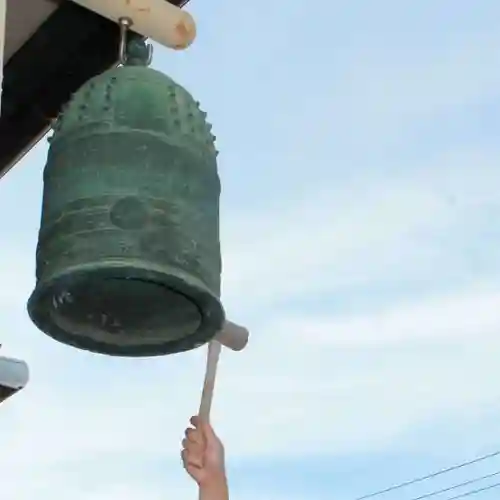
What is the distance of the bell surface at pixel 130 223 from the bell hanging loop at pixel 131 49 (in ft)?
0.25

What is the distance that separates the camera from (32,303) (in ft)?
9.66

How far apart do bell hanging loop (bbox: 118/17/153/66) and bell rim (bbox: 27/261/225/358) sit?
530 millimetres

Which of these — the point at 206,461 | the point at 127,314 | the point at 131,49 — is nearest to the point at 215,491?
the point at 206,461

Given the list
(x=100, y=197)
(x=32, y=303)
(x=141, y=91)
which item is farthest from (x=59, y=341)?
(x=141, y=91)

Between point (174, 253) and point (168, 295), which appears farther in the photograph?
point (168, 295)

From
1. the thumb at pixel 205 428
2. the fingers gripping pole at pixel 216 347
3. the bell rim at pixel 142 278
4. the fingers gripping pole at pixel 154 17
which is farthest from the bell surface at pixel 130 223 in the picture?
the thumb at pixel 205 428

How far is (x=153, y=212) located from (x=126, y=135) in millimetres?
183

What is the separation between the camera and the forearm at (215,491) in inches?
141

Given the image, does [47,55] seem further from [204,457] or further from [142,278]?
[142,278]

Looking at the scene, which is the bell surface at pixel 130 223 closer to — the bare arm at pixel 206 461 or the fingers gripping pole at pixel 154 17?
the fingers gripping pole at pixel 154 17

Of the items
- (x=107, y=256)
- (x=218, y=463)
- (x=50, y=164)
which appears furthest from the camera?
(x=218, y=463)

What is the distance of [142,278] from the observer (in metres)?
2.81

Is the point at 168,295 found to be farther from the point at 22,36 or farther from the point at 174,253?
the point at 22,36

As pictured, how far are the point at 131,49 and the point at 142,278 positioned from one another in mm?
632
